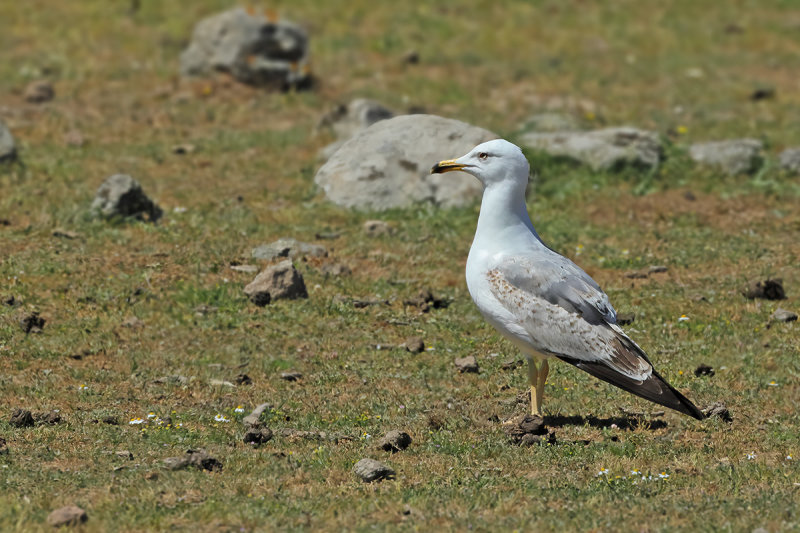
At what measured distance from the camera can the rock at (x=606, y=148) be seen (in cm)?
2056

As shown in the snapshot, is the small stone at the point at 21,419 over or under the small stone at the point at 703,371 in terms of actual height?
over

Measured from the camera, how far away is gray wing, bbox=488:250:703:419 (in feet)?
33.5

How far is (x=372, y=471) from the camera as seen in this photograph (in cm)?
933

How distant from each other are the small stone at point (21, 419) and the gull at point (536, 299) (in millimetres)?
4250

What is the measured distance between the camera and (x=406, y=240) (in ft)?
57.8

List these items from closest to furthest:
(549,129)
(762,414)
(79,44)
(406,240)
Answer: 1. (762,414)
2. (406,240)
3. (549,129)
4. (79,44)

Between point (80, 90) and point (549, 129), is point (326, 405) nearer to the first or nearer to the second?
point (549, 129)

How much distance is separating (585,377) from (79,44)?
66.2ft

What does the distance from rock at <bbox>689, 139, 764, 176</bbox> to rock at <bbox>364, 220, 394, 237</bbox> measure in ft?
21.3

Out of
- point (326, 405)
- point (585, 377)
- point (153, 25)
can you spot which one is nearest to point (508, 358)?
point (585, 377)

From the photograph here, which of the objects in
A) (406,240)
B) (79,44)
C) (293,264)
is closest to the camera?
(293,264)

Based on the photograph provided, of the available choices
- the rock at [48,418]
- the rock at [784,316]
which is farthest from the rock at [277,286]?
the rock at [784,316]

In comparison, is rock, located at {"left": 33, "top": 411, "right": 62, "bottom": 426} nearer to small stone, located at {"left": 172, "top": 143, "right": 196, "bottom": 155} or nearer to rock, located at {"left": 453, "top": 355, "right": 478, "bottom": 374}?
rock, located at {"left": 453, "top": 355, "right": 478, "bottom": 374}

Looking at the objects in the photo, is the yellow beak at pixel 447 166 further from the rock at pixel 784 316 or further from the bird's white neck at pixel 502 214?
the rock at pixel 784 316
